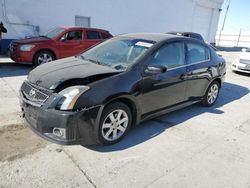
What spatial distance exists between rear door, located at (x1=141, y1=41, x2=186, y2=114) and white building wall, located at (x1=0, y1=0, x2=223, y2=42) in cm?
933

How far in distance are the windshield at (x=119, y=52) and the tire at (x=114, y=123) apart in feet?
2.03

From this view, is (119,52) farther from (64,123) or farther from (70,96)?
(64,123)

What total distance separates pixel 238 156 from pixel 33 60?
7.05 m

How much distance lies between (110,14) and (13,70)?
8.07 meters

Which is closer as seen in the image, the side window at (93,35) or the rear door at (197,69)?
the rear door at (197,69)

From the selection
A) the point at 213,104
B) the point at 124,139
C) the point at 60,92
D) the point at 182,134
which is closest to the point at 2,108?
the point at 60,92

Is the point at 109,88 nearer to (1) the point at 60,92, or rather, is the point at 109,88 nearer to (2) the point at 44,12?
(1) the point at 60,92

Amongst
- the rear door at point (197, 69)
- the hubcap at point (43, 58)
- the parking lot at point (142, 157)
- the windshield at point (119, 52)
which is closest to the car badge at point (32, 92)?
the parking lot at point (142, 157)

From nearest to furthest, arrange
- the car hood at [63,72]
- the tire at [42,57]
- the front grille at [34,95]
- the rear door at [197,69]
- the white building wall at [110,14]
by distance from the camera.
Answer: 1. the front grille at [34,95]
2. the car hood at [63,72]
3. the rear door at [197,69]
4. the tire at [42,57]
5. the white building wall at [110,14]

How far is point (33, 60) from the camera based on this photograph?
7.79 meters

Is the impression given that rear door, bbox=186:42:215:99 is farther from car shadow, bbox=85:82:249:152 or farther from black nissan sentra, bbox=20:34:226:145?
car shadow, bbox=85:82:249:152

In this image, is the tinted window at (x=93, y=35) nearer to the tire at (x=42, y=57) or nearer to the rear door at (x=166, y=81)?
the tire at (x=42, y=57)

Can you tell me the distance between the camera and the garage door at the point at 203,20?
21.5m

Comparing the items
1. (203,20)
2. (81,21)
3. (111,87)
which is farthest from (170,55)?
(203,20)
